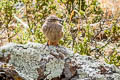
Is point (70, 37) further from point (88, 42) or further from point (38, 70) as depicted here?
point (38, 70)

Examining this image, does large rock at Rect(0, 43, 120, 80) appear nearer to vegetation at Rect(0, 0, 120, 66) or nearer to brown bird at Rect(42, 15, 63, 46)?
brown bird at Rect(42, 15, 63, 46)

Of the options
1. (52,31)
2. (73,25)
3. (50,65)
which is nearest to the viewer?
(50,65)

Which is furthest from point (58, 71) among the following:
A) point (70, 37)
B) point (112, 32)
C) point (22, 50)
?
point (112, 32)

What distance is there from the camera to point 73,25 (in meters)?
6.63

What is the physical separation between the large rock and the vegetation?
1936 millimetres

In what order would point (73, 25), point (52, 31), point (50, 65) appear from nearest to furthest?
point (50, 65)
point (52, 31)
point (73, 25)

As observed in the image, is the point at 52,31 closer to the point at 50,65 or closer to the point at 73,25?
the point at 73,25

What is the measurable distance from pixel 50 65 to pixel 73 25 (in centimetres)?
246

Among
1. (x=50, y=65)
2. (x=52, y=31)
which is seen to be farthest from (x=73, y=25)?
(x=50, y=65)

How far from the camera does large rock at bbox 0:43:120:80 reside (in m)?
4.20

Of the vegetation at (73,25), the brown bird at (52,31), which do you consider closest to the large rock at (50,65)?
the brown bird at (52,31)

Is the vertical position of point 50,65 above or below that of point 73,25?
below

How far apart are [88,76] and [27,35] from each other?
2835 millimetres

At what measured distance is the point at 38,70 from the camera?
13.8 feet
